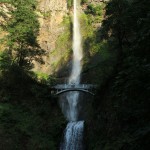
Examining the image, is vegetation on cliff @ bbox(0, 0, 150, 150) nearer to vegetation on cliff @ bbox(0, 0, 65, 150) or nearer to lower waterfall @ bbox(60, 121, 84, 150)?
vegetation on cliff @ bbox(0, 0, 65, 150)

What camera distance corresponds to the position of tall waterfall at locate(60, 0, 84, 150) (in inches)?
1091

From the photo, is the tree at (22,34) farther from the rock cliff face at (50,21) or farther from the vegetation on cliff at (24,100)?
the rock cliff face at (50,21)

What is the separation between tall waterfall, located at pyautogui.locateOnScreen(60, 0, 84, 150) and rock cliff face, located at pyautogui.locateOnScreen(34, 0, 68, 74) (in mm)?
2530

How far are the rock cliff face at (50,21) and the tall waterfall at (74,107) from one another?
253 cm

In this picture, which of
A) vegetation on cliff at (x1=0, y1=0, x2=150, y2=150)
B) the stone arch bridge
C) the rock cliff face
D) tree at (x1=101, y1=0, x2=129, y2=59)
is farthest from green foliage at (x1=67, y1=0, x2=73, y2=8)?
tree at (x1=101, y1=0, x2=129, y2=59)

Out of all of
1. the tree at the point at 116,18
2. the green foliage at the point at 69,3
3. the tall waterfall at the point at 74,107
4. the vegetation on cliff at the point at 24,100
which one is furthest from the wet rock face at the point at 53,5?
the tree at the point at 116,18

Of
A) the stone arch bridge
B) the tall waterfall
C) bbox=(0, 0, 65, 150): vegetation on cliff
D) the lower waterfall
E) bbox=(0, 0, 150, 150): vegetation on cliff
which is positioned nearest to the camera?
bbox=(0, 0, 150, 150): vegetation on cliff

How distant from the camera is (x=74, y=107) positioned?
3609cm

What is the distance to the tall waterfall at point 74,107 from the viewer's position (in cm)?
2772

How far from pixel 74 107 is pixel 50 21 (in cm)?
2244

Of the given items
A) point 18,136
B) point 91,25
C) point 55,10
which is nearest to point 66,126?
point 18,136

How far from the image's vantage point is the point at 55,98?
33031 mm

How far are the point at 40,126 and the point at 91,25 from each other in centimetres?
2797

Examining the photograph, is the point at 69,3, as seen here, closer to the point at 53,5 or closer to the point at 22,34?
the point at 53,5
